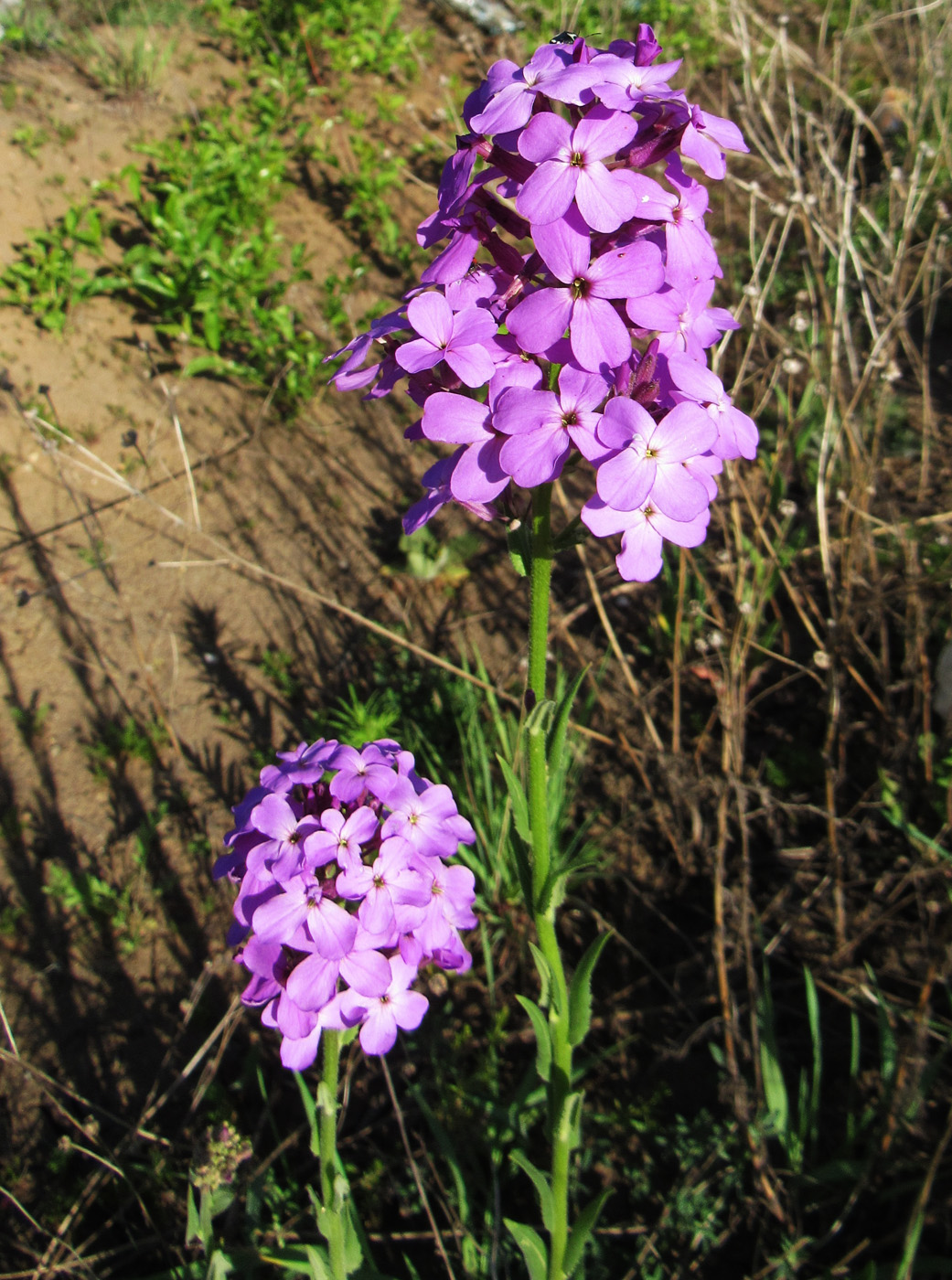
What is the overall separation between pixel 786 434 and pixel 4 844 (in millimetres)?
3178

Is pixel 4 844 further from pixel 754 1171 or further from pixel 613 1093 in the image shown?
pixel 754 1171

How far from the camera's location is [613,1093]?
2400mm

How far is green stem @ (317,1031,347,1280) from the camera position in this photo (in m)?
1.43

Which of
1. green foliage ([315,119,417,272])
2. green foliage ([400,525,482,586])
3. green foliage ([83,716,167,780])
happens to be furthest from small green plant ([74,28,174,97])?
green foliage ([83,716,167,780])

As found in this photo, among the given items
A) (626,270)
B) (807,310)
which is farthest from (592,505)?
(807,310)

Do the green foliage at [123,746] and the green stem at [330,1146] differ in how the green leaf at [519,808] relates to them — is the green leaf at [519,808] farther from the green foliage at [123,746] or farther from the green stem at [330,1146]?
the green foliage at [123,746]

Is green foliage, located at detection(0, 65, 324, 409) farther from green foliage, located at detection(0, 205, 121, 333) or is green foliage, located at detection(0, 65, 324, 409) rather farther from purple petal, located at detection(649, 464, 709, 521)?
purple petal, located at detection(649, 464, 709, 521)

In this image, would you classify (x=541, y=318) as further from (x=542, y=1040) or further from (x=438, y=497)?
(x=542, y=1040)

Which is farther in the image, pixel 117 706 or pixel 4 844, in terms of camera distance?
pixel 117 706

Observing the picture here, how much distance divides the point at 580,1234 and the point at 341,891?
0.87 metres

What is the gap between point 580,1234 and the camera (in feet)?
5.01

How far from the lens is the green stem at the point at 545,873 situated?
1.27m

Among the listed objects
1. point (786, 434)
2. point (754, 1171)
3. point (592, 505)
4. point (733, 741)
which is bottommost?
point (754, 1171)

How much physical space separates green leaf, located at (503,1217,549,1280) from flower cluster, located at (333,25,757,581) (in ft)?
4.29
